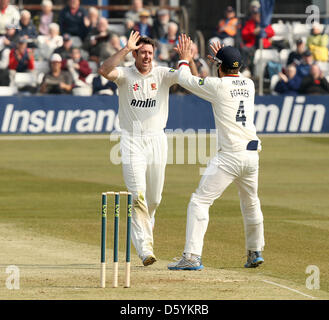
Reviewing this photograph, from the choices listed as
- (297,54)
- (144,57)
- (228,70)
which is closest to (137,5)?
(297,54)

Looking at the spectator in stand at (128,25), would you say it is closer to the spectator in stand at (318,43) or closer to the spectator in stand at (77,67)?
the spectator in stand at (77,67)

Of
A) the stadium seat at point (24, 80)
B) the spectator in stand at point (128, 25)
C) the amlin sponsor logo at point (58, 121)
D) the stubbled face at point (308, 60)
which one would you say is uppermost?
the spectator in stand at point (128, 25)

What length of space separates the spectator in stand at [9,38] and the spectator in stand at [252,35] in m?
6.22

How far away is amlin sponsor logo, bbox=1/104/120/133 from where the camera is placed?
24094mm

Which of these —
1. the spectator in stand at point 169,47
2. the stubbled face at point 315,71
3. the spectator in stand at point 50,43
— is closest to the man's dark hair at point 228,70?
the spectator in stand at point 50,43

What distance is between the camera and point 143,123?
33.4ft

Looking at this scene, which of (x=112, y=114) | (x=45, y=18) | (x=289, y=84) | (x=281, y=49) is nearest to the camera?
(x=112, y=114)

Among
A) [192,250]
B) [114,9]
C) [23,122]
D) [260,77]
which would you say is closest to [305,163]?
[260,77]

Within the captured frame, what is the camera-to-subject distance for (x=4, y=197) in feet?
52.0

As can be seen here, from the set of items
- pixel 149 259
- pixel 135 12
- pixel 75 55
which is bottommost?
pixel 149 259

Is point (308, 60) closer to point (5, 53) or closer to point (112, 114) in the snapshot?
point (112, 114)

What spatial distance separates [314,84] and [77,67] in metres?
6.42

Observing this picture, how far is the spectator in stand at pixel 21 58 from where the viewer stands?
25234 millimetres

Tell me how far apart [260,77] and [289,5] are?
4620 mm
